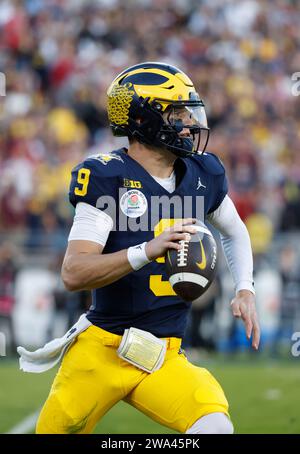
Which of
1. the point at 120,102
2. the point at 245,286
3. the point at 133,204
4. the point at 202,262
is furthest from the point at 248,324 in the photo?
the point at 120,102

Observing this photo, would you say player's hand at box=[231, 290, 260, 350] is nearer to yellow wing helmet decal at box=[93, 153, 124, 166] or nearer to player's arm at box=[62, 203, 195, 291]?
player's arm at box=[62, 203, 195, 291]

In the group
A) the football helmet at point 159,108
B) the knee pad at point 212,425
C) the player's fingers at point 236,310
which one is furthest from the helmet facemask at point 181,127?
the knee pad at point 212,425

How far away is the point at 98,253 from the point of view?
12.6 feet

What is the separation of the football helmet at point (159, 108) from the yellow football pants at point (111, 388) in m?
0.86

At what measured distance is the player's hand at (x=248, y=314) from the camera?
395 cm

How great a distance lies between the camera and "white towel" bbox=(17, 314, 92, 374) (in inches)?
161

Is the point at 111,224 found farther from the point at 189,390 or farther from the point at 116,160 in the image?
the point at 189,390

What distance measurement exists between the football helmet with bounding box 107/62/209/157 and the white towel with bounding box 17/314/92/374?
84 cm

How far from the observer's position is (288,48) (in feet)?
45.5

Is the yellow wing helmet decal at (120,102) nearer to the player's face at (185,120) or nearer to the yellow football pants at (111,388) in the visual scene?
the player's face at (185,120)

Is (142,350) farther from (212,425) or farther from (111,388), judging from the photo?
(212,425)

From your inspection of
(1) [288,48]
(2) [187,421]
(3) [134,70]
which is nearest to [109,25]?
(1) [288,48]

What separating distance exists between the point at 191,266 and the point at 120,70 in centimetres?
998
